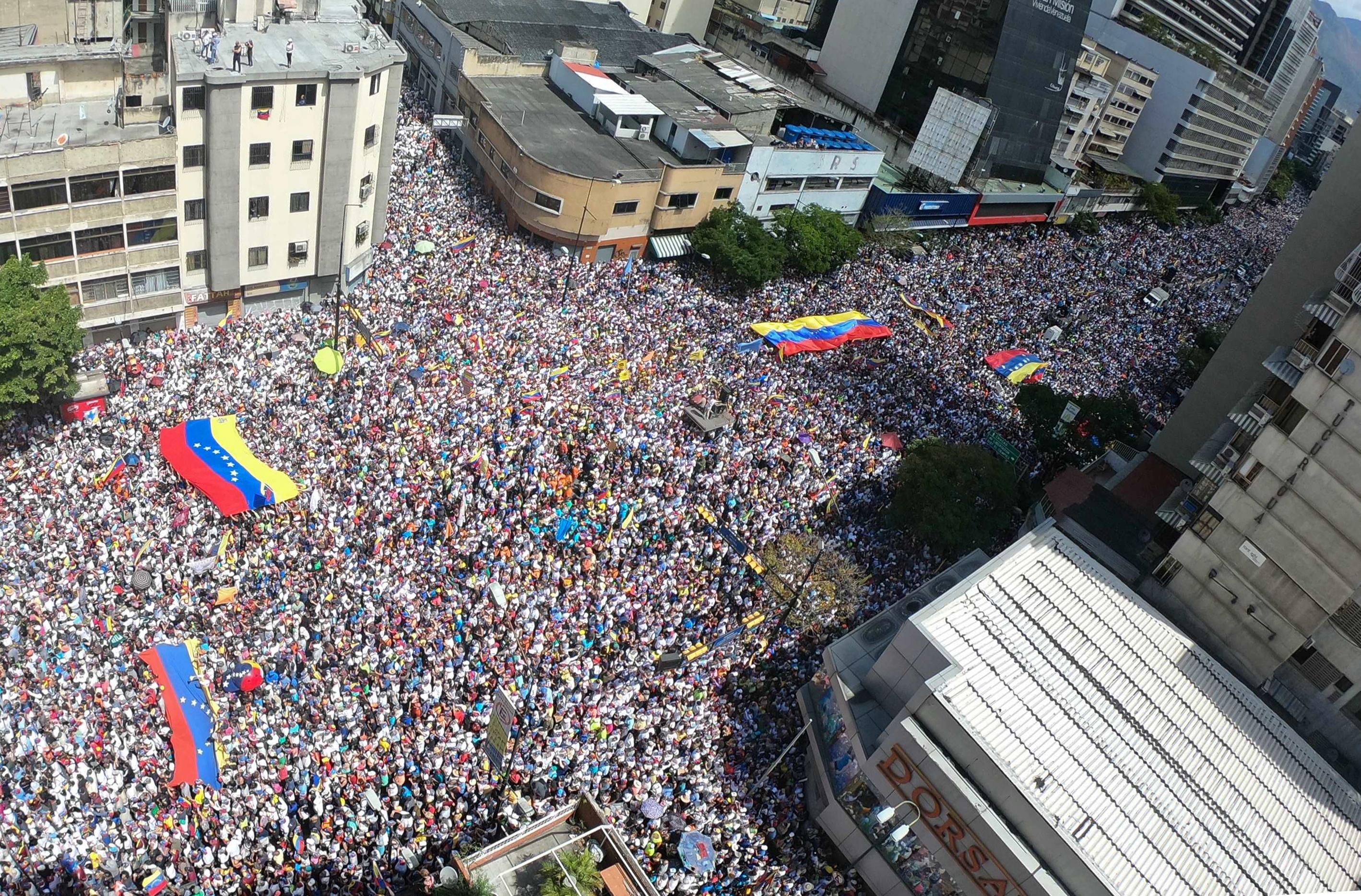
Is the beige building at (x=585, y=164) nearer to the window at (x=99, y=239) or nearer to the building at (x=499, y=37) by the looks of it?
the building at (x=499, y=37)

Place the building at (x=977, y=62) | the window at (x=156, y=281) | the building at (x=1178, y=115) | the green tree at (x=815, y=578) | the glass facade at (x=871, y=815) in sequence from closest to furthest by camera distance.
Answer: the glass facade at (x=871, y=815)
the green tree at (x=815, y=578)
the window at (x=156, y=281)
the building at (x=977, y=62)
the building at (x=1178, y=115)

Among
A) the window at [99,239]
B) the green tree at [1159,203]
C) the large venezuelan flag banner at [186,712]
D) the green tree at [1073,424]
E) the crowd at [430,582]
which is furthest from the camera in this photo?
the green tree at [1159,203]

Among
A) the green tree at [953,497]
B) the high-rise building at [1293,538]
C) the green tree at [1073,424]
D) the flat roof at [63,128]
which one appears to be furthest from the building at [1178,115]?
the flat roof at [63,128]

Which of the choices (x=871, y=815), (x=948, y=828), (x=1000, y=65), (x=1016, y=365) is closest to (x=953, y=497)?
(x=871, y=815)

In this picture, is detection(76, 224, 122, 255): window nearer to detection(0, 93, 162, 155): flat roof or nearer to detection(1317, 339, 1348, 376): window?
detection(0, 93, 162, 155): flat roof

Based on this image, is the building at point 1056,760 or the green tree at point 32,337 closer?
the building at point 1056,760

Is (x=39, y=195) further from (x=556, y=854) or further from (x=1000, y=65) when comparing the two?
(x=1000, y=65)

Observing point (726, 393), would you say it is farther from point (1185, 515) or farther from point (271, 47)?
point (271, 47)
